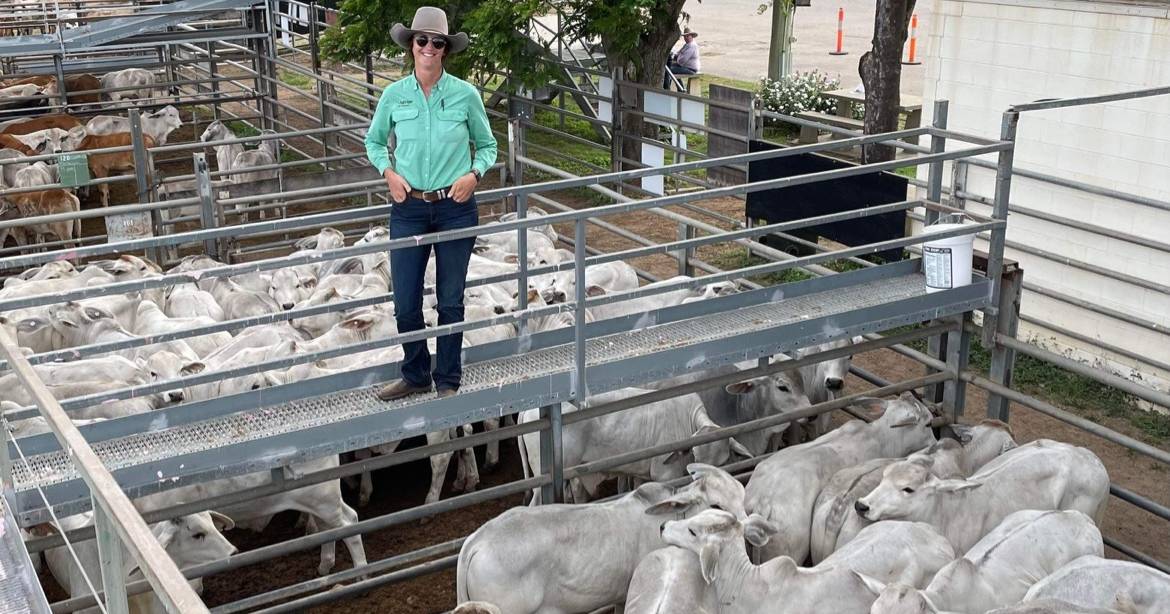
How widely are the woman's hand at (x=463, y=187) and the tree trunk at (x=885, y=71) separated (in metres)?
7.88

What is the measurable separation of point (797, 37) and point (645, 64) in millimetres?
15485

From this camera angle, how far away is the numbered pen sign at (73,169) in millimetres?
11781

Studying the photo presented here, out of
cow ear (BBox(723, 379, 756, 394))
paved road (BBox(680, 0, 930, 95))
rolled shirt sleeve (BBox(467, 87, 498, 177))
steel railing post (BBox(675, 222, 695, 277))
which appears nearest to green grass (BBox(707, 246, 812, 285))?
steel railing post (BBox(675, 222, 695, 277))

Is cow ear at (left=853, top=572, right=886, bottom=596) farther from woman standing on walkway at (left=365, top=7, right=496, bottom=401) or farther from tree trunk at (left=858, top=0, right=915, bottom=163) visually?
tree trunk at (left=858, top=0, right=915, bottom=163)

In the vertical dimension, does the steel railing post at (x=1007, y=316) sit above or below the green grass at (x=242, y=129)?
above

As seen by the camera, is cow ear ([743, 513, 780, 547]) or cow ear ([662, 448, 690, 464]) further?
cow ear ([662, 448, 690, 464])

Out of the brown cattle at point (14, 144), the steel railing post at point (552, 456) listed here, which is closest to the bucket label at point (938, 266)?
the steel railing post at point (552, 456)

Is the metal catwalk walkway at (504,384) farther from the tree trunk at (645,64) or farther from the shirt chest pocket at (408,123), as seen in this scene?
the tree trunk at (645,64)

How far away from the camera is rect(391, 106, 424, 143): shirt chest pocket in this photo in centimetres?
609

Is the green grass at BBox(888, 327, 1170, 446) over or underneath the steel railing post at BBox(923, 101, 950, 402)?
underneath

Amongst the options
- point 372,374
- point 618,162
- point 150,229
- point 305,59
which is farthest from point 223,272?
point 305,59

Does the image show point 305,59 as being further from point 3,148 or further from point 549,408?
point 549,408

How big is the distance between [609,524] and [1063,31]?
23.2 feet

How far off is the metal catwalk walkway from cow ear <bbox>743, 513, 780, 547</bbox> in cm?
101
